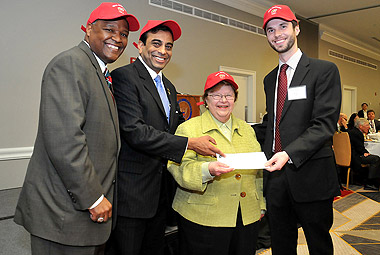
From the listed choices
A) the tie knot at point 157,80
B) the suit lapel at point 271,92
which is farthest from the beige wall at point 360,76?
the tie knot at point 157,80

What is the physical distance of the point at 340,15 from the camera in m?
8.40

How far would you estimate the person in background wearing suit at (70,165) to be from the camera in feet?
3.72

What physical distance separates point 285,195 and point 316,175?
0.22 meters

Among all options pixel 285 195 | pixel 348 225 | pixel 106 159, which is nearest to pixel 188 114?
pixel 348 225

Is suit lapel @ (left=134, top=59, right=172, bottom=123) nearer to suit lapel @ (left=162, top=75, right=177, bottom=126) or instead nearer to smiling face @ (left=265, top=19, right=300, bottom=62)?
suit lapel @ (left=162, top=75, right=177, bottom=126)

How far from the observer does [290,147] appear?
1.58 meters

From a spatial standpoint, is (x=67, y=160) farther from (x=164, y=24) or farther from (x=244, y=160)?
(x=164, y=24)

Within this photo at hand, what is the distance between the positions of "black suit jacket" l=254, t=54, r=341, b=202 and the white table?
4649 mm

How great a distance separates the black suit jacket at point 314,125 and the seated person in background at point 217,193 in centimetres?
24

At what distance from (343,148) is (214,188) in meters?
4.24

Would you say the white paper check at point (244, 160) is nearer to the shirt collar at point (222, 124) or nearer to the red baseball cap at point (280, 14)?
A: the shirt collar at point (222, 124)

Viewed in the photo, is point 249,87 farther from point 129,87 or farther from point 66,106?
point 66,106

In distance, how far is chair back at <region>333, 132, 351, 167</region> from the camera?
4969 mm

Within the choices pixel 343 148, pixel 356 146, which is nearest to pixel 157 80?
pixel 343 148
